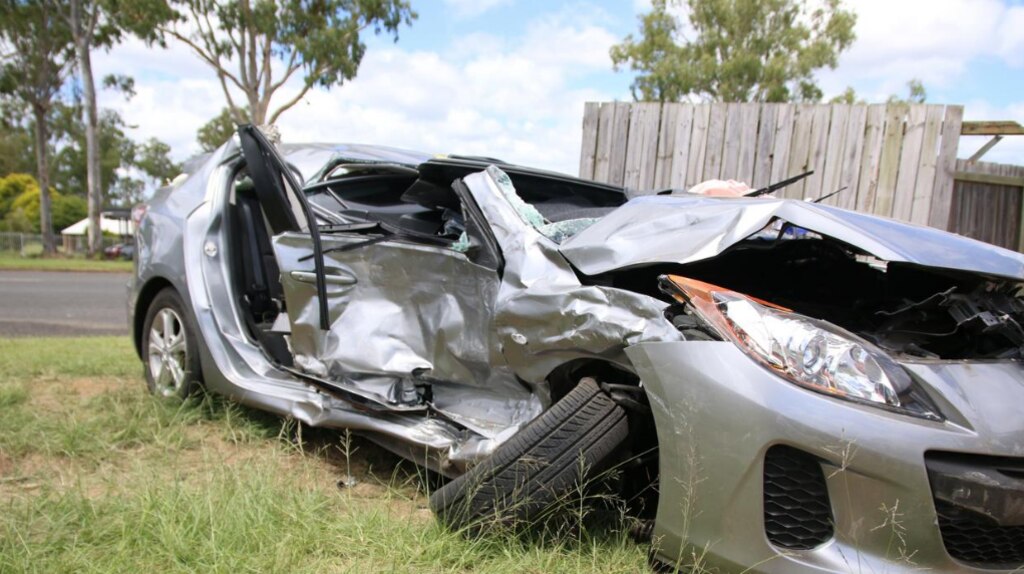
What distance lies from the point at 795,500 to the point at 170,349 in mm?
3369

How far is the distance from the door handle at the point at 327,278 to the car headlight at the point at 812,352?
1628mm

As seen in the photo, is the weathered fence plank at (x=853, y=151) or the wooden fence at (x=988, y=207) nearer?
the wooden fence at (x=988, y=207)

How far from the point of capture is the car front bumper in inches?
63.9

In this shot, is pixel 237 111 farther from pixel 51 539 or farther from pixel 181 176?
pixel 51 539

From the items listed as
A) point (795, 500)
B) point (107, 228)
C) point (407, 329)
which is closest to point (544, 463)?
point (795, 500)

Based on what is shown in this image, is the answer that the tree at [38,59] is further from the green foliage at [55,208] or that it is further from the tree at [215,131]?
the green foliage at [55,208]

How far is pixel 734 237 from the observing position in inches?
78.0

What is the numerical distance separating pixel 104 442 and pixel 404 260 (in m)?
1.68

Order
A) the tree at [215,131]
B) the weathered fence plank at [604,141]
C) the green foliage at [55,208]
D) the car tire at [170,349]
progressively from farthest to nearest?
the green foliage at [55,208] → the tree at [215,131] → the weathered fence plank at [604,141] → the car tire at [170,349]

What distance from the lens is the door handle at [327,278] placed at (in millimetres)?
3025

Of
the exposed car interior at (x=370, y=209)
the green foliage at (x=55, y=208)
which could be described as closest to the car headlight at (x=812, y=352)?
the exposed car interior at (x=370, y=209)

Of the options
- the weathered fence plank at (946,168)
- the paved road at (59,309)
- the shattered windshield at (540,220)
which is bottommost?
the paved road at (59,309)

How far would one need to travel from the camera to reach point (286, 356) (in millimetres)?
3674

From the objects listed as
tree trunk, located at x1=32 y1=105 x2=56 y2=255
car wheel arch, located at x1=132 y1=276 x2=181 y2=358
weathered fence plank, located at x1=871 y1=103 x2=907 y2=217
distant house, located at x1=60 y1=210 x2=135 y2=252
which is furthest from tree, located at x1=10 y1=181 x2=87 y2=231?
weathered fence plank, located at x1=871 y1=103 x2=907 y2=217
